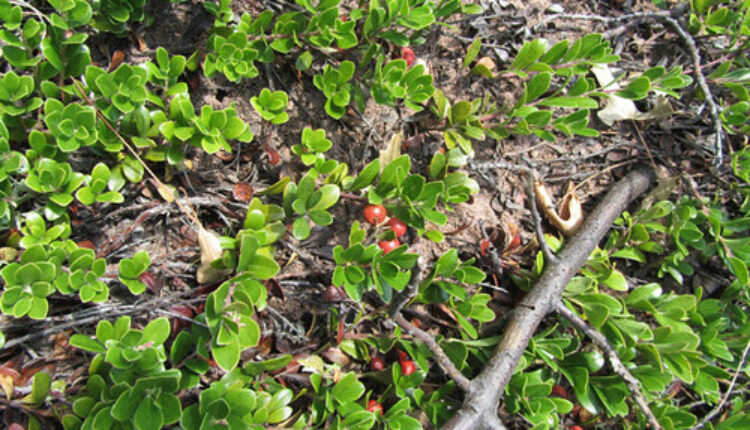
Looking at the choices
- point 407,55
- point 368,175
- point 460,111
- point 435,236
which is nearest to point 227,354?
point 368,175

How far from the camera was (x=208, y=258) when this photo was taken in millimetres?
2514

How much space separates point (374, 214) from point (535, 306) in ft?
3.52

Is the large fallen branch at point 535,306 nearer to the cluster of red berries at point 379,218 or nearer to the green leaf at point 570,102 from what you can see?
the green leaf at point 570,102

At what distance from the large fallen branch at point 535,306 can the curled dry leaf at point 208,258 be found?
136cm

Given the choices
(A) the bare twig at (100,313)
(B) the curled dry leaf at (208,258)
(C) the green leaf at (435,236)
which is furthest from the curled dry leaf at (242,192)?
(C) the green leaf at (435,236)

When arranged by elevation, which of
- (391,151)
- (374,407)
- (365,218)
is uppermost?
(391,151)

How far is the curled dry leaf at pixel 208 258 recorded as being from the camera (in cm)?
251

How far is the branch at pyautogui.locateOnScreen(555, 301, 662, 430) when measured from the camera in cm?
292

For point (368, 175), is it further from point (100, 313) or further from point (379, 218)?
point (100, 313)

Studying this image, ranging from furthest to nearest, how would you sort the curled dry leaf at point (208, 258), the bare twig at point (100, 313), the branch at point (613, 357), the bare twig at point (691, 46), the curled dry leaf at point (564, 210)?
the bare twig at point (691, 46) < the curled dry leaf at point (564, 210) < the branch at point (613, 357) < the curled dry leaf at point (208, 258) < the bare twig at point (100, 313)

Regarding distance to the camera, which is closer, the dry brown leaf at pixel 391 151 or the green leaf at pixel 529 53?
the dry brown leaf at pixel 391 151

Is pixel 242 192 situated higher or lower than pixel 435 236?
higher

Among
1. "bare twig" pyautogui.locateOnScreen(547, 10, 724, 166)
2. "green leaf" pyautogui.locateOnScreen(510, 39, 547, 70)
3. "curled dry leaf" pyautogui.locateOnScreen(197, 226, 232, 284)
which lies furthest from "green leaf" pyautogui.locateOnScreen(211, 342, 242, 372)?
"bare twig" pyautogui.locateOnScreen(547, 10, 724, 166)

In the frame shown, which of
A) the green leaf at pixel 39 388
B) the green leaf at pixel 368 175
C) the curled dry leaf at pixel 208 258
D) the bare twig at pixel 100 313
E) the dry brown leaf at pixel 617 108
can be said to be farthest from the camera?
the dry brown leaf at pixel 617 108
